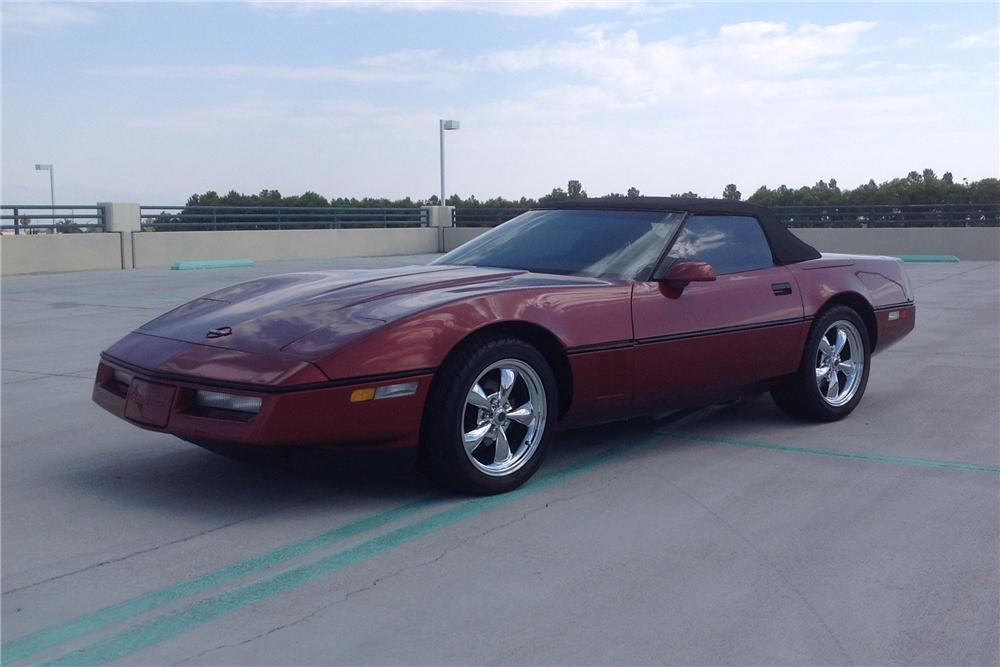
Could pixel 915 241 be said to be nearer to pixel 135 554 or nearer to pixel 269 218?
pixel 269 218

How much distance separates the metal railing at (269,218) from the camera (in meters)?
23.0

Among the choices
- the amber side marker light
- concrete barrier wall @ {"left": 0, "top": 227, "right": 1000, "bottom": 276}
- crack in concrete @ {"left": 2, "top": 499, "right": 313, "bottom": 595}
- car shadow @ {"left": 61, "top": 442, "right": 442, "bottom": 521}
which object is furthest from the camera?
concrete barrier wall @ {"left": 0, "top": 227, "right": 1000, "bottom": 276}

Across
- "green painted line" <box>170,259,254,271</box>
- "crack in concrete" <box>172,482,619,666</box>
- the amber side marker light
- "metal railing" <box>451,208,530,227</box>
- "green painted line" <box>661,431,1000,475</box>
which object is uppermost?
"metal railing" <box>451,208,530,227</box>

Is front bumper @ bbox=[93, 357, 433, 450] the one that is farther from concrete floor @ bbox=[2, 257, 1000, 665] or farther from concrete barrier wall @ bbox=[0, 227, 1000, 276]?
concrete barrier wall @ bbox=[0, 227, 1000, 276]

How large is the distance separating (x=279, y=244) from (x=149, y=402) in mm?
21387

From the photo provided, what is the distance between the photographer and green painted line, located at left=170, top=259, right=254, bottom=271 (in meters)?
20.7

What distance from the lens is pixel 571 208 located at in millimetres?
5723

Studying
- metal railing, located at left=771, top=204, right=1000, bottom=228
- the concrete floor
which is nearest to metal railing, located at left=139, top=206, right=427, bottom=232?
metal railing, located at left=771, top=204, right=1000, bottom=228

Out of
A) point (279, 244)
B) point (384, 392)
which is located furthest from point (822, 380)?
point (279, 244)

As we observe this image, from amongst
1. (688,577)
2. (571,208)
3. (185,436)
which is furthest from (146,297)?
(688,577)

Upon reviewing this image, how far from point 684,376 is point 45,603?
301 centimetres

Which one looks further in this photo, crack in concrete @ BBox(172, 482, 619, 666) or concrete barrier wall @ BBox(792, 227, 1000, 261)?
concrete barrier wall @ BBox(792, 227, 1000, 261)

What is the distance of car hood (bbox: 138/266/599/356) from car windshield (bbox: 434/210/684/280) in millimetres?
232

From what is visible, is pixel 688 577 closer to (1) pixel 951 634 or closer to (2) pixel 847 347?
(1) pixel 951 634
